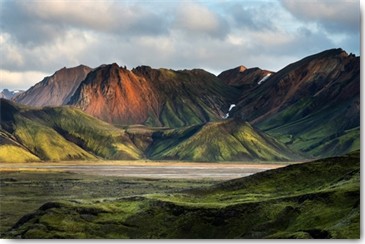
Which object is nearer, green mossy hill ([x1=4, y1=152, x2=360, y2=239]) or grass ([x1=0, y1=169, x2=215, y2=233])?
green mossy hill ([x1=4, y1=152, x2=360, y2=239])

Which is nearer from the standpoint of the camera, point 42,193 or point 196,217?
point 196,217

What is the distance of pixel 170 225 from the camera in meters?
84.8

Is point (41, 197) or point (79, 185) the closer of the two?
point (41, 197)

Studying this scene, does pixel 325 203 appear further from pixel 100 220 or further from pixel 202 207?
pixel 100 220

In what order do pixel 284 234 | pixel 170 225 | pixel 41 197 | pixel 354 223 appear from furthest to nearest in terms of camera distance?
pixel 41 197, pixel 170 225, pixel 284 234, pixel 354 223

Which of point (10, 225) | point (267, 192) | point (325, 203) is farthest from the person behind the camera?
point (267, 192)

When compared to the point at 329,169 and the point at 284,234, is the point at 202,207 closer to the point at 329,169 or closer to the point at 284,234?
the point at 284,234

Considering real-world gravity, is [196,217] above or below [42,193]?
above

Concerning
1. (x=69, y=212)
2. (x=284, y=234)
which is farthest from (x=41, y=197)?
(x=284, y=234)

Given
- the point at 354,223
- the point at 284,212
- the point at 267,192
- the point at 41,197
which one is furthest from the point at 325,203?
the point at 41,197

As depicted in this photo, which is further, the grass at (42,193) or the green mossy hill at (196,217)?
the grass at (42,193)

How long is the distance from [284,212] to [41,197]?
270ft

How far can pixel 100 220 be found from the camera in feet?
284

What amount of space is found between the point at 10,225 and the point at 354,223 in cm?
6081
